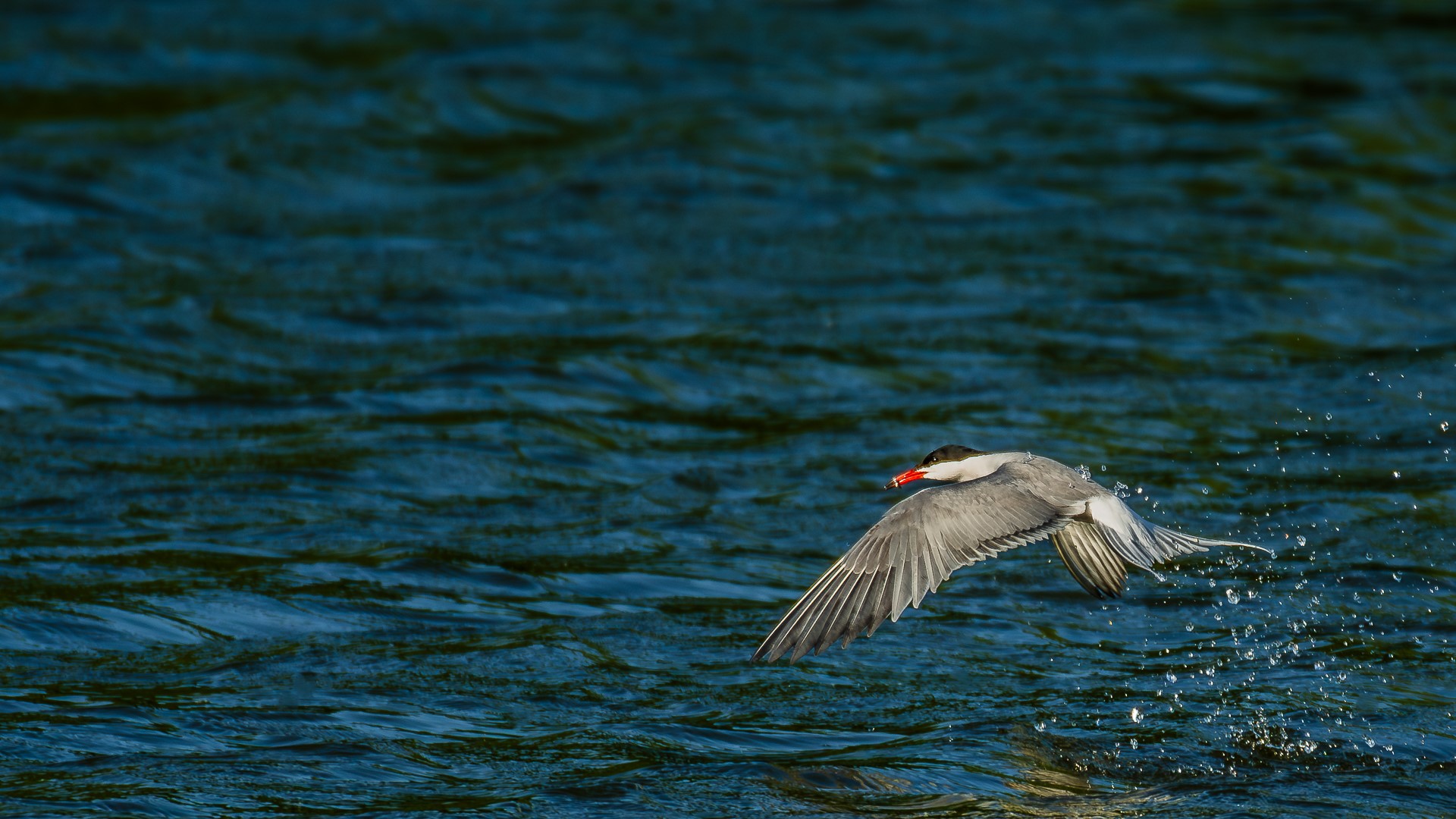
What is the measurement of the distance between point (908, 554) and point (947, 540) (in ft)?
0.56

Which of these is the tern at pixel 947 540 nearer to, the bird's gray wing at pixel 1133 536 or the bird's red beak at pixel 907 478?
the bird's gray wing at pixel 1133 536

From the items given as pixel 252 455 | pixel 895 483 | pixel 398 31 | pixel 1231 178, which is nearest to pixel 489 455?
pixel 252 455

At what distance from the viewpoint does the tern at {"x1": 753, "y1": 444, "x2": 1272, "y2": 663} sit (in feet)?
23.1

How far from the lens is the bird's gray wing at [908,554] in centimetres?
702

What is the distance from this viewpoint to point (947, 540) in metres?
7.25

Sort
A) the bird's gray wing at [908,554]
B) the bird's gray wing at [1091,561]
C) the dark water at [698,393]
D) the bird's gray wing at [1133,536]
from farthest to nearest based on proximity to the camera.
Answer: the bird's gray wing at [1091,561], the bird's gray wing at [1133,536], the dark water at [698,393], the bird's gray wing at [908,554]

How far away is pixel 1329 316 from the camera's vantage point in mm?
13500

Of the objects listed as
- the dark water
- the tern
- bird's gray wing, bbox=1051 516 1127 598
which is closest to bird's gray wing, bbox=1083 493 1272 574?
the tern

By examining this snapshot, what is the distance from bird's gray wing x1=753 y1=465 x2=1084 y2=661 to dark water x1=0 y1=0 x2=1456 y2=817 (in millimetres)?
544

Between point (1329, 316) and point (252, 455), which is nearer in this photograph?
Result: point (252, 455)

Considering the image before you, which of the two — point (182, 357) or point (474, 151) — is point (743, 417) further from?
point (474, 151)

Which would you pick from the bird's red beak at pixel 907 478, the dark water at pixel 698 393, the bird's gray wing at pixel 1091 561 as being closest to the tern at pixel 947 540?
the bird's gray wing at pixel 1091 561

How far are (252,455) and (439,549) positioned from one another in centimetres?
187

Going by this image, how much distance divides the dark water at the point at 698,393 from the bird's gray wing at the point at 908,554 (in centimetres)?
54
